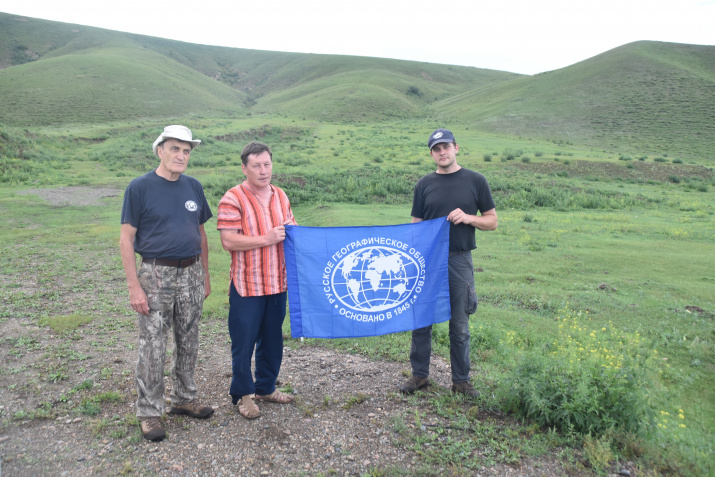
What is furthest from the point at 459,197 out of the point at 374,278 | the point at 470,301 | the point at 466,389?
the point at 466,389

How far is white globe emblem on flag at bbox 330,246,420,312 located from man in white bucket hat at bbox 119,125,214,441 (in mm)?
1454

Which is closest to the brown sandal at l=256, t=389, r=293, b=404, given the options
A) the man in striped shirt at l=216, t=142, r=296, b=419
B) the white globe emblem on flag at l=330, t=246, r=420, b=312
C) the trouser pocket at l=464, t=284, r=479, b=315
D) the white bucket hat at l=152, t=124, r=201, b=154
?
the man in striped shirt at l=216, t=142, r=296, b=419

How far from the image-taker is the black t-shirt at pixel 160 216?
4066mm

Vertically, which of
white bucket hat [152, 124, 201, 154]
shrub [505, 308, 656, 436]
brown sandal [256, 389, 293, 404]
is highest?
white bucket hat [152, 124, 201, 154]

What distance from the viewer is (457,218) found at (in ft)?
15.4

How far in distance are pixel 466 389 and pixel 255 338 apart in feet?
7.71

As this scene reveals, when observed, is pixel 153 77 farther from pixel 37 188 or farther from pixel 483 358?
pixel 483 358

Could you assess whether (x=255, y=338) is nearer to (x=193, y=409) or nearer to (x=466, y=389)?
(x=193, y=409)

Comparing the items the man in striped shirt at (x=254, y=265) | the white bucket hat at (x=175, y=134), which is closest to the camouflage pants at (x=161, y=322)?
the man in striped shirt at (x=254, y=265)

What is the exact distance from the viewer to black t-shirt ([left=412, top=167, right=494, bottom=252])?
4824mm

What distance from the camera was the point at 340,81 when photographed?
11644 cm

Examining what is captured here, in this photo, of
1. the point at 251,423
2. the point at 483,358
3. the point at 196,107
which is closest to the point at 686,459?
the point at 483,358

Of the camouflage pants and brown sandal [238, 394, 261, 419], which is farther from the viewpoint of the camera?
brown sandal [238, 394, 261, 419]

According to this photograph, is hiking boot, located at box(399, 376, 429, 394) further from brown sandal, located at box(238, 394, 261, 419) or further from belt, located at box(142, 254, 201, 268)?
belt, located at box(142, 254, 201, 268)
